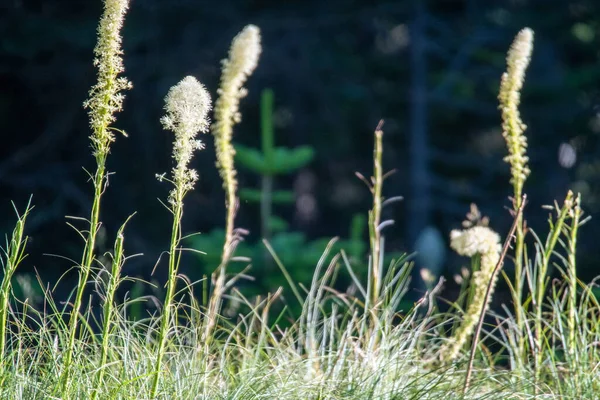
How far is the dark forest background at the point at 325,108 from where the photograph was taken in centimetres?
803

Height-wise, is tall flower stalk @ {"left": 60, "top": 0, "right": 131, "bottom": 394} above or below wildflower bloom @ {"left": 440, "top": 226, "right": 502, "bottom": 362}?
above

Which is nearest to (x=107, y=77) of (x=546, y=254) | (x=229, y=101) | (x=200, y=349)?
(x=200, y=349)

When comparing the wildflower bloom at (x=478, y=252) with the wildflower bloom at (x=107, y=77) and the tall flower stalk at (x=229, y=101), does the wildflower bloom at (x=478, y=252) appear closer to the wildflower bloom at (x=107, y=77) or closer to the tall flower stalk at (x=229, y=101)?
the tall flower stalk at (x=229, y=101)

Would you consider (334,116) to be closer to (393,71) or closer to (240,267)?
(393,71)

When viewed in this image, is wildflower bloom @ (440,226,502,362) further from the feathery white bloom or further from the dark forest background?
the dark forest background

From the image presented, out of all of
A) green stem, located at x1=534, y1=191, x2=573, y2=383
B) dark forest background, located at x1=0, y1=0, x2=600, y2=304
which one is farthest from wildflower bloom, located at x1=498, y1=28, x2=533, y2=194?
dark forest background, located at x1=0, y1=0, x2=600, y2=304

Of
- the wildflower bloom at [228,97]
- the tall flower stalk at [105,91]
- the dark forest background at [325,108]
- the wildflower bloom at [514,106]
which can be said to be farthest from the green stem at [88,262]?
the dark forest background at [325,108]

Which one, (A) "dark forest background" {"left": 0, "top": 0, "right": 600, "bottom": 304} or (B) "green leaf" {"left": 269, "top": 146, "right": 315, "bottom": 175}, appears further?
(A) "dark forest background" {"left": 0, "top": 0, "right": 600, "bottom": 304}

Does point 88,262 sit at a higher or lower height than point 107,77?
lower

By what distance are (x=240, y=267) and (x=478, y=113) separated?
16.8 ft

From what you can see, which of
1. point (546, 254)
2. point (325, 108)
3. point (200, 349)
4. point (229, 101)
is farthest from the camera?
point (325, 108)

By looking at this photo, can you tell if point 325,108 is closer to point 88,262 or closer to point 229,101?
point 229,101

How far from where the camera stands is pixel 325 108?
9.52 meters

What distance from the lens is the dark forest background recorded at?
8031 millimetres
